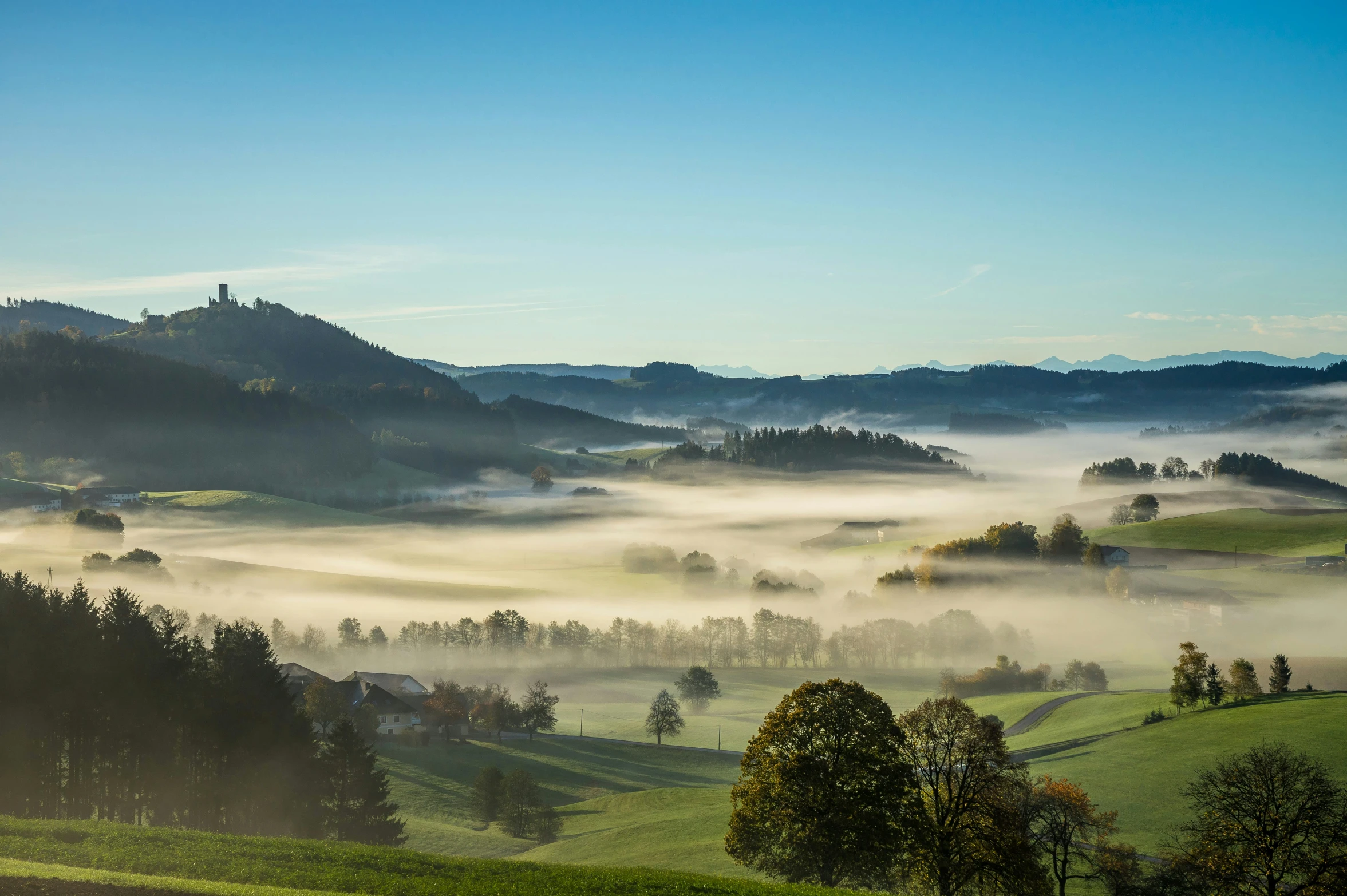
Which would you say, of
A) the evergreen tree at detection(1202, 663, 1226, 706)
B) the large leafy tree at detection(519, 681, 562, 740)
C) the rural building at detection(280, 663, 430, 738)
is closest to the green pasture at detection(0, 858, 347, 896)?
the rural building at detection(280, 663, 430, 738)

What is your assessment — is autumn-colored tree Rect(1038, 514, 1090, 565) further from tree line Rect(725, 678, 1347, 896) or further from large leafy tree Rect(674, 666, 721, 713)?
tree line Rect(725, 678, 1347, 896)

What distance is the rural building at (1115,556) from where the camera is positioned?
154500 millimetres

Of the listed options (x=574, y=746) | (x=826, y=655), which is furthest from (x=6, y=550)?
(x=826, y=655)

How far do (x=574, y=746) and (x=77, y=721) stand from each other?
56127 mm

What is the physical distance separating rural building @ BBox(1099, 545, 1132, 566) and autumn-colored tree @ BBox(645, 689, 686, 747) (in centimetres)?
8981

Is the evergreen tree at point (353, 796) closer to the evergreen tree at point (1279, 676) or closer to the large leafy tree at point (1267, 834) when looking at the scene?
the large leafy tree at point (1267, 834)

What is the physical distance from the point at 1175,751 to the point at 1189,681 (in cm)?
1543

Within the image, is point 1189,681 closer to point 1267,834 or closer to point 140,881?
point 1267,834

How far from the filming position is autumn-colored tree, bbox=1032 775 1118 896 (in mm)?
39875

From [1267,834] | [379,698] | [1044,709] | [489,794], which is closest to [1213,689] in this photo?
[1044,709]

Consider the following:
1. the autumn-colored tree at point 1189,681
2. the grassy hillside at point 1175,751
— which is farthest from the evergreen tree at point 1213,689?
the grassy hillside at point 1175,751

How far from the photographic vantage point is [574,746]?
306 ft

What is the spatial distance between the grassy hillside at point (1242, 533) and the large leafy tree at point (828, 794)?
491 feet

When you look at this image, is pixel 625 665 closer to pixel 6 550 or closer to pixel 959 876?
pixel 6 550
